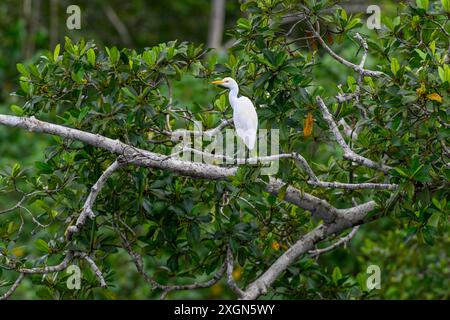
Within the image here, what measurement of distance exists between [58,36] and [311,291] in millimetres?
7496

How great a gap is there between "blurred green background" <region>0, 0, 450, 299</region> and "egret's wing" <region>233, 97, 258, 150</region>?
1.00m

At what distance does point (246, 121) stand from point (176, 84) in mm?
4964

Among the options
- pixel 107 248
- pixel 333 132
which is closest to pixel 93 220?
pixel 107 248

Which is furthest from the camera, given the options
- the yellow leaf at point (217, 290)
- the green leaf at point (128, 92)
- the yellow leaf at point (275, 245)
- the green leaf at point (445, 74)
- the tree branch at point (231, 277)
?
the yellow leaf at point (217, 290)

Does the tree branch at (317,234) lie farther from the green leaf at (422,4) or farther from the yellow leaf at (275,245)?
the green leaf at (422,4)

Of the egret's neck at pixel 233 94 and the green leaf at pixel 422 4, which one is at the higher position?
the green leaf at pixel 422 4

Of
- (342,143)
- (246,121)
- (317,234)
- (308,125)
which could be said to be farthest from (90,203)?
(317,234)

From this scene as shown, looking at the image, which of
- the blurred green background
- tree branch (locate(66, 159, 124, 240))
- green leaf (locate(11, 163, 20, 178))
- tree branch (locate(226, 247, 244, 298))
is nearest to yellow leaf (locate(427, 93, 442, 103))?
the blurred green background

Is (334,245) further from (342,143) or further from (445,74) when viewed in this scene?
(445,74)

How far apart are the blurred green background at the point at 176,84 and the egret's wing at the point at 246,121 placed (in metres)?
1.00

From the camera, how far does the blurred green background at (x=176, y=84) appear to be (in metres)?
6.02

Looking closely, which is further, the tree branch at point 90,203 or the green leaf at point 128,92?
the green leaf at point 128,92

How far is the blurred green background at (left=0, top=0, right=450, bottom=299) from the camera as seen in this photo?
602 centimetres

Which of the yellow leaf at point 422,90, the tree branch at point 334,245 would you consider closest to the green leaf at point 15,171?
the tree branch at point 334,245
